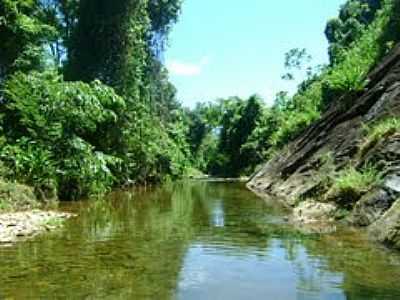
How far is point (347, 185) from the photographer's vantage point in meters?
14.3

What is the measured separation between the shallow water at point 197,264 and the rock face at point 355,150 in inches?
47.1

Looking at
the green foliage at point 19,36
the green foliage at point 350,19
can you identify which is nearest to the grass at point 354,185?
the green foliage at point 19,36

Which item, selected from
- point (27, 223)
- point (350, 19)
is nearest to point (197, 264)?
point (27, 223)

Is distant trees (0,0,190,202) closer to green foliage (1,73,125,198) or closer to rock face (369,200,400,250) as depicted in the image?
green foliage (1,73,125,198)

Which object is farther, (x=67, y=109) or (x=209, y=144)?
(x=209, y=144)

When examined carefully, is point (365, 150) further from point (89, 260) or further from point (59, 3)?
point (59, 3)

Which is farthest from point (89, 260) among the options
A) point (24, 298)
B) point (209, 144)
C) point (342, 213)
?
point (209, 144)

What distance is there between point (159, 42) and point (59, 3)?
11.4 meters

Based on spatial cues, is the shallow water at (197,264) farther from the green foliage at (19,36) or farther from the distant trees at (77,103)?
the green foliage at (19,36)

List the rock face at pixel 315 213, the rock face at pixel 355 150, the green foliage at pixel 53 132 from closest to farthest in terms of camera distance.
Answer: the rock face at pixel 355 150 → the rock face at pixel 315 213 → the green foliage at pixel 53 132

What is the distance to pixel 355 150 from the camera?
1775 cm

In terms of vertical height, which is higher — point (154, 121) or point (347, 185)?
point (154, 121)

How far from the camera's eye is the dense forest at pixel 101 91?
21.9 metres

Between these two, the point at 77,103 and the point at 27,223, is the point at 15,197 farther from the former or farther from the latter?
the point at 77,103
